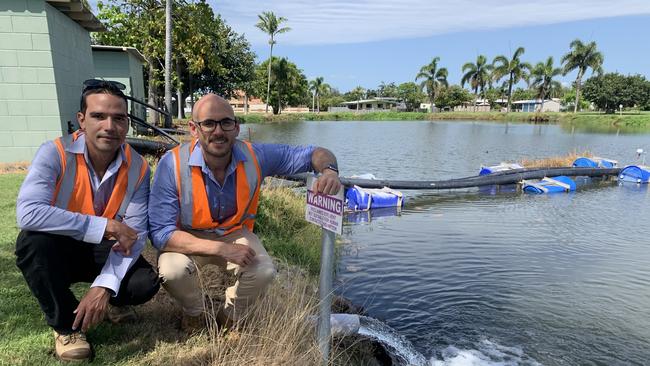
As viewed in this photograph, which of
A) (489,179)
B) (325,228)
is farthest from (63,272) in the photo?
(489,179)

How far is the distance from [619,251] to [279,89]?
62.6m

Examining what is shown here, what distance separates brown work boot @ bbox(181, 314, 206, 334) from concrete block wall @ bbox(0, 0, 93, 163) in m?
7.75

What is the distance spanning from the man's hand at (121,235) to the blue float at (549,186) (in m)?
13.3

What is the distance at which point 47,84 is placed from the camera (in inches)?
344

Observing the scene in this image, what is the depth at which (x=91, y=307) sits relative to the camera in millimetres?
2434

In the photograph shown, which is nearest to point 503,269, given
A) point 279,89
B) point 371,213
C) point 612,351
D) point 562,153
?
point 612,351

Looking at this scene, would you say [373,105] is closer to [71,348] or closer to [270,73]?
[270,73]

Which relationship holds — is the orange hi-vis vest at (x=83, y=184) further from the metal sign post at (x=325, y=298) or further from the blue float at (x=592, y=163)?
the blue float at (x=592, y=163)

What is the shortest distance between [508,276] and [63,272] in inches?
231

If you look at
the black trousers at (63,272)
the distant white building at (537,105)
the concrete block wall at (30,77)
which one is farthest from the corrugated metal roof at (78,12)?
the distant white building at (537,105)

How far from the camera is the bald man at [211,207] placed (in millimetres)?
2730

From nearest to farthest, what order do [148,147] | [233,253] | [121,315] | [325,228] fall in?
[325,228]
[233,253]
[121,315]
[148,147]

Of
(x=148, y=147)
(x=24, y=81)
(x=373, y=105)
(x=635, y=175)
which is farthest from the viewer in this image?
(x=373, y=105)

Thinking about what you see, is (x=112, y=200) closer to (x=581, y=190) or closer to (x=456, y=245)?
(x=456, y=245)
